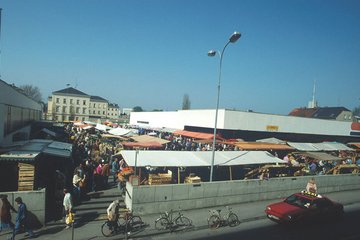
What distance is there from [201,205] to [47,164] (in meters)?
9.69

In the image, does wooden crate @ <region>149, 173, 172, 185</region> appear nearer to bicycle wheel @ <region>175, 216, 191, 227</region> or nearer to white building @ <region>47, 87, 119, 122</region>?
bicycle wheel @ <region>175, 216, 191, 227</region>

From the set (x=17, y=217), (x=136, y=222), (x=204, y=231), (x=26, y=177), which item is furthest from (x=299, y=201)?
(x=26, y=177)

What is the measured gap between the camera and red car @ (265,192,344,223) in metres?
12.4

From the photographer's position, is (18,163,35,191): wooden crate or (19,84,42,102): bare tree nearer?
(18,163,35,191): wooden crate

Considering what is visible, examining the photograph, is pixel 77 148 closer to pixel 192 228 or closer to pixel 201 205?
pixel 201 205

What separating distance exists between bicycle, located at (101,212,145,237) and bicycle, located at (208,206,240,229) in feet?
9.89

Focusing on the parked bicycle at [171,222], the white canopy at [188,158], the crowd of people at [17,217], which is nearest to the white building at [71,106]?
the white canopy at [188,158]

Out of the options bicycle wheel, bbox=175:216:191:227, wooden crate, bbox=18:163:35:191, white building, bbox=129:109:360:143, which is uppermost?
white building, bbox=129:109:360:143

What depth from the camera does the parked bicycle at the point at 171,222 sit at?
460 inches

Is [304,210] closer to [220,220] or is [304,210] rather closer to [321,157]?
[220,220]

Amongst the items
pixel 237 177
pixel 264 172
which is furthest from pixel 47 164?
pixel 264 172

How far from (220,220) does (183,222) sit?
1.65 meters

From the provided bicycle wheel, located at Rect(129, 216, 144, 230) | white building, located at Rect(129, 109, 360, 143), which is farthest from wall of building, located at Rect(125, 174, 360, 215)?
white building, located at Rect(129, 109, 360, 143)

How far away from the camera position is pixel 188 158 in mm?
16484
